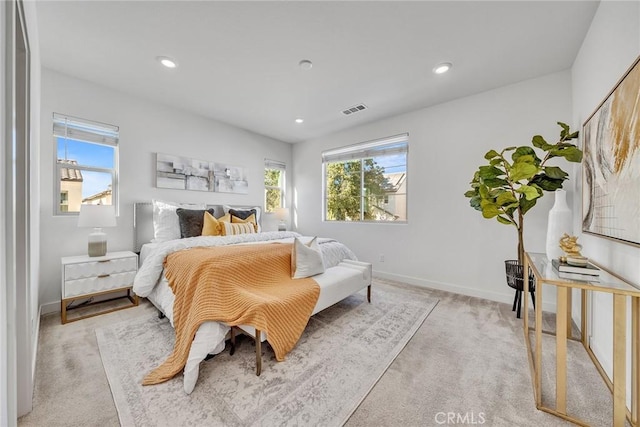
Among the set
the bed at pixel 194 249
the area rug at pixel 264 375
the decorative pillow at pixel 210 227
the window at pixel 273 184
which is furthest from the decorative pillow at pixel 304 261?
the window at pixel 273 184

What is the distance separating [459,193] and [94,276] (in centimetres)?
429

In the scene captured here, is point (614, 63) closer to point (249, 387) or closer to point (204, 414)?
point (249, 387)

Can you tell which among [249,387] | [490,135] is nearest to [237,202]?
[249,387]

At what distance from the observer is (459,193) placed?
3207 millimetres

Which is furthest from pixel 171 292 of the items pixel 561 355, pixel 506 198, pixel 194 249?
pixel 506 198

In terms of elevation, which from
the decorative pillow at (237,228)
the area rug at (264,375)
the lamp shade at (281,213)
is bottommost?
the area rug at (264,375)

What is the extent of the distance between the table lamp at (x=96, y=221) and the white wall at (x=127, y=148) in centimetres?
34

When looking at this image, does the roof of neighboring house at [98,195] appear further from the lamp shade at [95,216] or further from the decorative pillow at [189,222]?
the decorative pillow at [189,222]

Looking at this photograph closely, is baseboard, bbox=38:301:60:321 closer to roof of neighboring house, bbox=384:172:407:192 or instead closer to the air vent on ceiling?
the air vent on ceiling

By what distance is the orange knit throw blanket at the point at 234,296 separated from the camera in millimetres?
1630

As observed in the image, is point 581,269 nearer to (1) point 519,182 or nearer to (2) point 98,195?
(1) point 519,182

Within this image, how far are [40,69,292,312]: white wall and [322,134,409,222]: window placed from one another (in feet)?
5.00

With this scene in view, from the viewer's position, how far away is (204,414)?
51.7 inches

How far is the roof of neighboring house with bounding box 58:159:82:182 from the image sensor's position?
2711 mm
